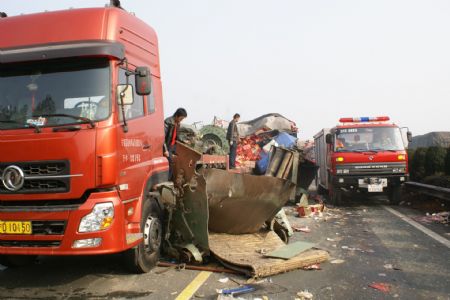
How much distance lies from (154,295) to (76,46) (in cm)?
269

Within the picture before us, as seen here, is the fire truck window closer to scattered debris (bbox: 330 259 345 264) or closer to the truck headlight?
the truck headlight

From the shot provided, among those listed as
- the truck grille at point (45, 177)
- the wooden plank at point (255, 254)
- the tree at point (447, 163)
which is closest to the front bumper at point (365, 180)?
the tree at point (447, 163)

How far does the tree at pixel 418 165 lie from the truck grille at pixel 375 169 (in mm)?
3632

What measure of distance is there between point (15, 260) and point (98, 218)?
2082mm

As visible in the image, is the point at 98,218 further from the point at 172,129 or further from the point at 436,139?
the point at 436,139

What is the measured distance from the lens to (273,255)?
555 cm

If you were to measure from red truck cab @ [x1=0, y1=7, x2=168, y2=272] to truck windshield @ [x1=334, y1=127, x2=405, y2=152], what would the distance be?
333 inches

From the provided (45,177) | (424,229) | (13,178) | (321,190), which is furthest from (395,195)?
(13,178)

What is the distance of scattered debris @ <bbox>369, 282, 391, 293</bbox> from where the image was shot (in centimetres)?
475

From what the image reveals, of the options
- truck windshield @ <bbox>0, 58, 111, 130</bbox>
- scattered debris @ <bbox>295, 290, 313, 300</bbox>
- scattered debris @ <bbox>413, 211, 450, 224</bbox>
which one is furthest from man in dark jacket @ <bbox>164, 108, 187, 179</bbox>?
scattered debris @ <bbox>413, 211, 450, 224</bbox>

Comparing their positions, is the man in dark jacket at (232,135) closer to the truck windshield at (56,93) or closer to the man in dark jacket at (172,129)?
the man in dark jacket at (172,129)

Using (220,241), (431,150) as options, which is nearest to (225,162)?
(220,241)

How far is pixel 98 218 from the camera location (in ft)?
14.4

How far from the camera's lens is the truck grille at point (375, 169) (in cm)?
1200
